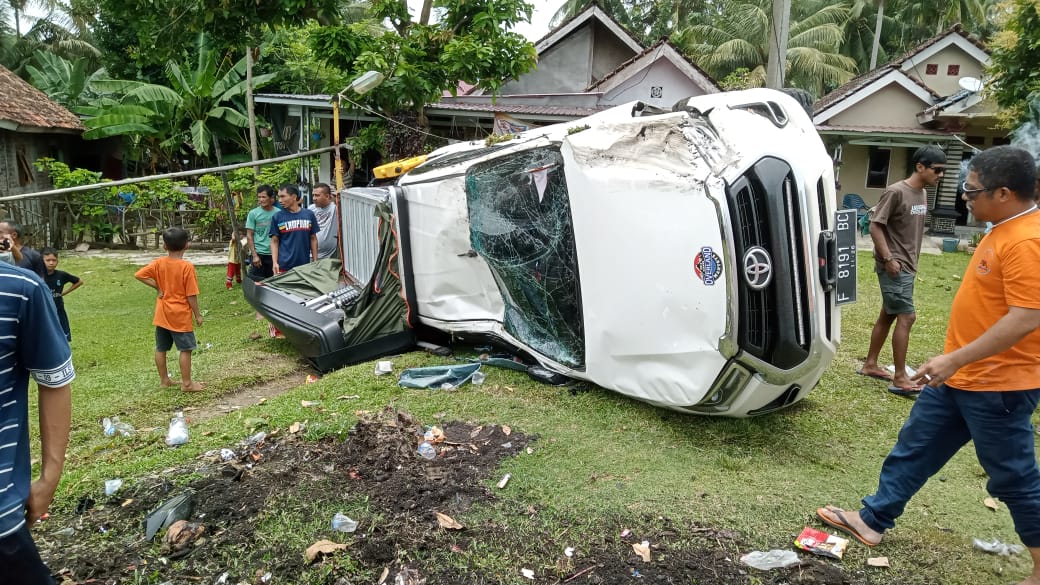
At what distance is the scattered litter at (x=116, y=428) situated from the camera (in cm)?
468

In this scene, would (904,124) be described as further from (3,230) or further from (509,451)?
(3,230)

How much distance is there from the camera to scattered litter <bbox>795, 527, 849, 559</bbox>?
296cm

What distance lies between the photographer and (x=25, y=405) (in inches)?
75.7

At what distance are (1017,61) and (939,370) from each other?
12250mm

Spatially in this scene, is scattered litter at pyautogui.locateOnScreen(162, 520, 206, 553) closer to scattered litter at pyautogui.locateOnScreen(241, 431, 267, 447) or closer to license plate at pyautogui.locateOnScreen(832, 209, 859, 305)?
→ scattered litter at pyautogui.locateOnScreen(241, 431, 267, 447)

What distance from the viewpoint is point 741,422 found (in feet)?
14.1

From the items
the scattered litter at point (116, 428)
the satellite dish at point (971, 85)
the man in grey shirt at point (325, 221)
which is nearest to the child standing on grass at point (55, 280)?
the scattered litter at point (116, 428)

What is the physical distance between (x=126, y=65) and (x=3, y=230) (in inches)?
775

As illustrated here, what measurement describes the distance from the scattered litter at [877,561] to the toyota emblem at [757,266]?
1.37 m

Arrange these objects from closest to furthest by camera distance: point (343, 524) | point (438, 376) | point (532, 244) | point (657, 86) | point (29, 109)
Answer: point (343, 524) → point (532, 244) → point (438, 376) → point (657, 86) → point (29, 109)

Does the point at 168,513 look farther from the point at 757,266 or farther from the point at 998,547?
the point at 998,547

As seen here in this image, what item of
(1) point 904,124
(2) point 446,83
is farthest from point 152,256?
(1) point 904,124

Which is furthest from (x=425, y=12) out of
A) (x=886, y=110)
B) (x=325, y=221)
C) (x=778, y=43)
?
(x=886, y=110)

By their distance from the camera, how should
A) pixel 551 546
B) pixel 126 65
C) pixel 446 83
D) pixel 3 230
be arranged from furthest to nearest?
pixel 126 65
pixel 446 83
pixel 3 230
pixel 551 546
